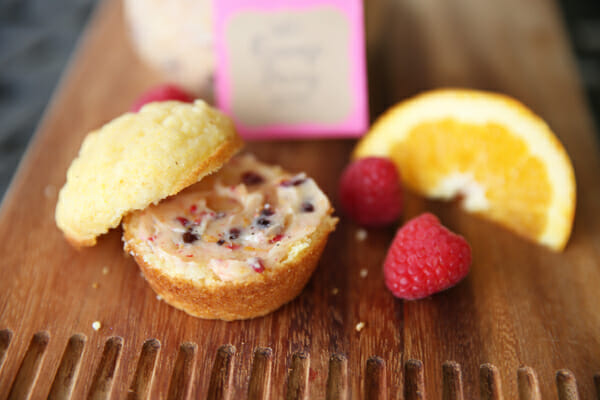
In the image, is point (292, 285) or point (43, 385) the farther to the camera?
point (292, 285)

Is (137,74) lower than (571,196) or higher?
higher

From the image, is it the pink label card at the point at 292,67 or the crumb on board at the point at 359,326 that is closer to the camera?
the crumb on board at the point at 359,326

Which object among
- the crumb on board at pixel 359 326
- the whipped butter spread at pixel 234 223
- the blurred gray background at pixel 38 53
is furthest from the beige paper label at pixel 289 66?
the blurred gray background at pixel 38 53

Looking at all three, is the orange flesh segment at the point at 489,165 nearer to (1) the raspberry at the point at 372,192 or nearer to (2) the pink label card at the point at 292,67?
(1) the raspberry at the point at 372,192

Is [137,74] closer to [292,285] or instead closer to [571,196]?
[292,285]

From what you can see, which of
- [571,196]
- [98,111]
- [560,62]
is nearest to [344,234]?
[571,196]

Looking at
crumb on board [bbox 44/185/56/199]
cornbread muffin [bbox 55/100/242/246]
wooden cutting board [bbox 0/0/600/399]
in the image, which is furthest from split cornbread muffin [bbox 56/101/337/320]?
crumb on board [bbox 44/185/56/199]

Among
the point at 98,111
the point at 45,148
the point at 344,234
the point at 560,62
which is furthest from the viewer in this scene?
the point at 560,62

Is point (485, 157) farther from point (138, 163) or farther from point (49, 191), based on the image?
point (49, 191)

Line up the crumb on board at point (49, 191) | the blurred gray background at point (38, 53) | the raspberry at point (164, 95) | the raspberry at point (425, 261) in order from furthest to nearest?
the blurred gray background at point (38, 53)
the raspberry at point (164, 95)
the crumb on board at point (49, 191)
the raspberry at point (425, 261)
